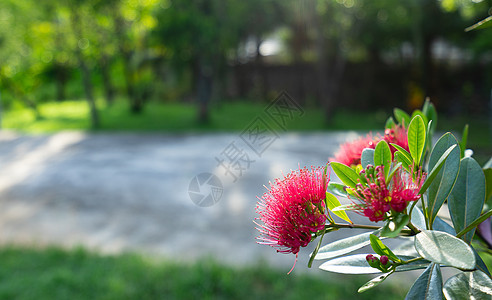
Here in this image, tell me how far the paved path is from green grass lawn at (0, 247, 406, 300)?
327 millimetres

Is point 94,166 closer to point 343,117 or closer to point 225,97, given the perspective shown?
point 343,117

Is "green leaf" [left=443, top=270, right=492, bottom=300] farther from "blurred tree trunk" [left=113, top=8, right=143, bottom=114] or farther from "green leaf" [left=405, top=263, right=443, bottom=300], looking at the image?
"blurred tree trunk" [left=113, top=8, right=143, bottom=114]

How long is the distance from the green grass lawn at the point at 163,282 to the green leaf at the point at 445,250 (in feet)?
7.29

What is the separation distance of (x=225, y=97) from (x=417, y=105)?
6854 millimetres

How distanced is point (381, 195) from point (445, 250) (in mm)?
66

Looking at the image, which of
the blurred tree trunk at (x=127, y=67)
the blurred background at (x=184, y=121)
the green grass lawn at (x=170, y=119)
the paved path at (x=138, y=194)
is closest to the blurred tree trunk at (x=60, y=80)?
the blurred background at (x=184, y=121)

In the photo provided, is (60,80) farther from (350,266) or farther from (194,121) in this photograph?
(350,266)

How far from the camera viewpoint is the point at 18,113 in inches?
549

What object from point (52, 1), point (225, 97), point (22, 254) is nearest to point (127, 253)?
point (22, 254)

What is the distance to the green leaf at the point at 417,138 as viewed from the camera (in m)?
0.40

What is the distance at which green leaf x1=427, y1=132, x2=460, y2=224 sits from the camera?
15.8 inches

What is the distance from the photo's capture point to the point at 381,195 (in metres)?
0.38

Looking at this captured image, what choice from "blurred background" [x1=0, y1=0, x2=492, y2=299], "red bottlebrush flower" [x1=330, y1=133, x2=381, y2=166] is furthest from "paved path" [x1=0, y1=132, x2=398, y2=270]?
"red bottlebrush flower" [x1=330, y1=133, x2=381, y2=166]

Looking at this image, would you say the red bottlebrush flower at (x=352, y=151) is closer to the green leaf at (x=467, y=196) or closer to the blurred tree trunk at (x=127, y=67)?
the green leaf at (x=467, y=196)
